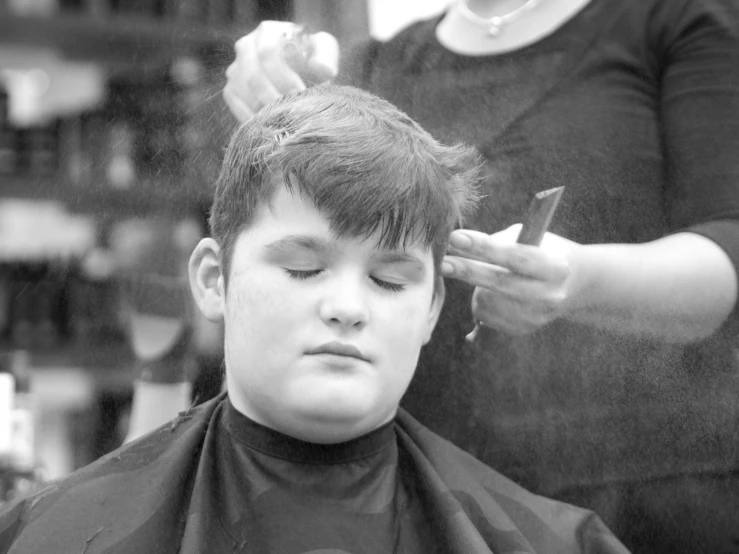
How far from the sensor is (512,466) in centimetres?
114

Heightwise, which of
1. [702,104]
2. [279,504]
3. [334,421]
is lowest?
[279,504]

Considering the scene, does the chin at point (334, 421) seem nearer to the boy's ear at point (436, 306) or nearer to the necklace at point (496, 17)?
the boy's ear at point (436, 306)

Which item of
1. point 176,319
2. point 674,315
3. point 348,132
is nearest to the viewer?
→ point 348,132

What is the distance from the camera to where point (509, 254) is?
1.01 meters

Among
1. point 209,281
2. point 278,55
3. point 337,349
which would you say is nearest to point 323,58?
point 278,55

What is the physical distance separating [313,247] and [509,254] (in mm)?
242

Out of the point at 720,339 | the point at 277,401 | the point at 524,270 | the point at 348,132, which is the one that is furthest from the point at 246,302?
the point at 720,339

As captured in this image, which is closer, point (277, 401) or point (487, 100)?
point (277, 401)

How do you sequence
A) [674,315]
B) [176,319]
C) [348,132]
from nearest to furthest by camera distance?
[348,132] < [674,315] < [176,319]

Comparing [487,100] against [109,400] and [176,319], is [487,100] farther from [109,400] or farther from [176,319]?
[109,400]

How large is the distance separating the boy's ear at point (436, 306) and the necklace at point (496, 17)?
335 millimetres

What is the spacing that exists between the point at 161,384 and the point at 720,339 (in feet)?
2.44

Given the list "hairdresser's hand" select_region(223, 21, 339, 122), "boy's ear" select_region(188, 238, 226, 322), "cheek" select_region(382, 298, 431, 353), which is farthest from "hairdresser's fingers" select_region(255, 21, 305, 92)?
"cheek" select_region(382, 298, 431, 353)

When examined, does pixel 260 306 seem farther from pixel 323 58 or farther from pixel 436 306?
pixel 323 58
